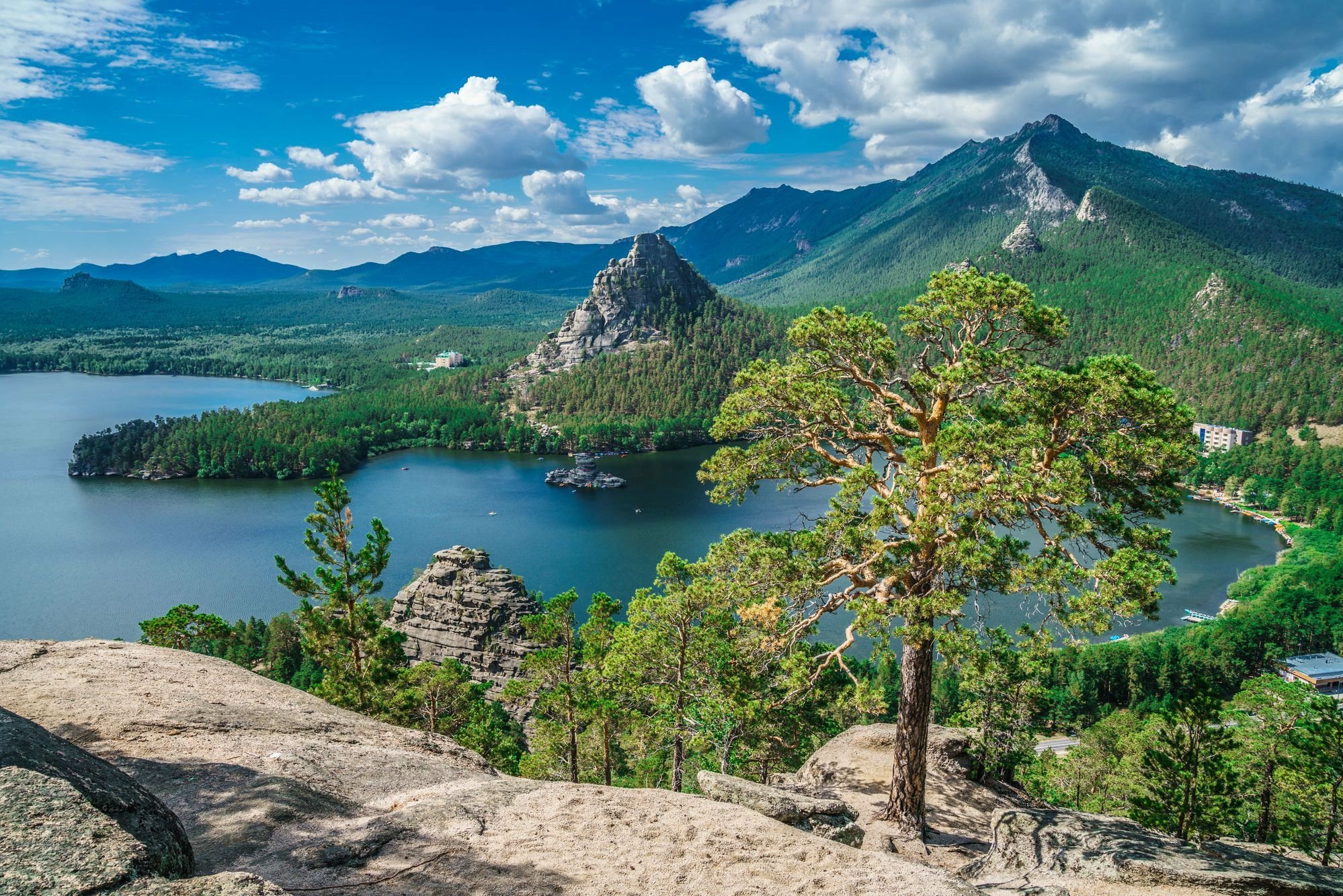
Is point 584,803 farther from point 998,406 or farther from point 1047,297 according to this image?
point 1047,297

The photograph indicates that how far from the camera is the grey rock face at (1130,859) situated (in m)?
9.93

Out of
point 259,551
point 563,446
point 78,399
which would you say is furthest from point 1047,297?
point 78,399

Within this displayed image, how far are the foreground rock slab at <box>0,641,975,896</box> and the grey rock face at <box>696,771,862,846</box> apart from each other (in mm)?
677

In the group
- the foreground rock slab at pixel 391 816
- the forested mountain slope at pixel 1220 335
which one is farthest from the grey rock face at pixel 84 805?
the forested mountain slope at pixel 1220 335

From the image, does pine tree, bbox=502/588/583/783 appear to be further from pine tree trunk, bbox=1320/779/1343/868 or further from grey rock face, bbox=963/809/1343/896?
pine tree trunk, bbox=1320/779/1343/868

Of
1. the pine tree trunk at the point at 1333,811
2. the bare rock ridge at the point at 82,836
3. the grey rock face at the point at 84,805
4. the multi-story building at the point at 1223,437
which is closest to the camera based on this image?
the bare rock ridge at the point at 82,836

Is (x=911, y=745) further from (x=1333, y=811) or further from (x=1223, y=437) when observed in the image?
(x=1223, y=437)

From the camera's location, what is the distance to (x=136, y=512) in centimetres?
8869

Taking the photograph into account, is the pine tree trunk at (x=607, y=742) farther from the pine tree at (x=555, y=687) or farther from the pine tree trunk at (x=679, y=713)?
the pine tree trunk at (x=679, y=713)

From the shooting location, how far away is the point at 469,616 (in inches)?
1924

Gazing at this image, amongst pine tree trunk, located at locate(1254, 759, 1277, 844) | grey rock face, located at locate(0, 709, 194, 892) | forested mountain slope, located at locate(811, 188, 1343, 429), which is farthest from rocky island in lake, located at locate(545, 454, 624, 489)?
grey rock face, located at locate(0, 709, 194, 892)

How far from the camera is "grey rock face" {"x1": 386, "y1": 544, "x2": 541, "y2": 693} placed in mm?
48094

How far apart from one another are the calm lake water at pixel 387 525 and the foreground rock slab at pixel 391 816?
37.1 metres

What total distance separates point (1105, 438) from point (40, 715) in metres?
17.0
